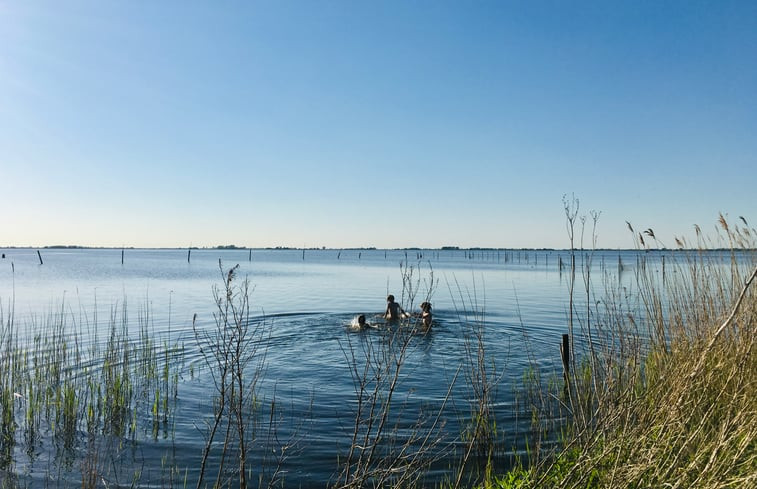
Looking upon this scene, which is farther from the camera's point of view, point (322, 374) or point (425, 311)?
point (322, 374)

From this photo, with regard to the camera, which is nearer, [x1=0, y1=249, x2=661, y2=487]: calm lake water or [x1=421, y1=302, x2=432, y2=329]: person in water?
[x1=421, y1=302, x2=432, y2=329]: person in water

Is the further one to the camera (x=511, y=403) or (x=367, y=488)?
(x=511, y=403)

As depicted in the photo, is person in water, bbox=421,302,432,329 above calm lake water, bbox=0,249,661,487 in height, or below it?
above

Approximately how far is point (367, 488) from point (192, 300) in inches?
1085

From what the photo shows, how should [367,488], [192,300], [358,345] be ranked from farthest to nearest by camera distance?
[192,300], [358,345], [367,488]

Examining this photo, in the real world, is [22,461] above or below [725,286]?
below

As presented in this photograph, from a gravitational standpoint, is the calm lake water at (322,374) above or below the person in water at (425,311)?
below

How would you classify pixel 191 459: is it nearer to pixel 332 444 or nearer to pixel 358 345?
pixel 332 444

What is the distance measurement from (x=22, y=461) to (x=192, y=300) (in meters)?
25.1

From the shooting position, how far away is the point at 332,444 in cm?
901

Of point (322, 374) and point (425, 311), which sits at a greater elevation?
point (425, 311)

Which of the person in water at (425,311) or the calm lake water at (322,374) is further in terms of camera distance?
the calm lake water at (322,374)

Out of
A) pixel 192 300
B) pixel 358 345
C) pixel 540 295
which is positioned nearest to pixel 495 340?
pixel 358 345

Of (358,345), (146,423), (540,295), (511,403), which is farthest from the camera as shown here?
(540,295)
